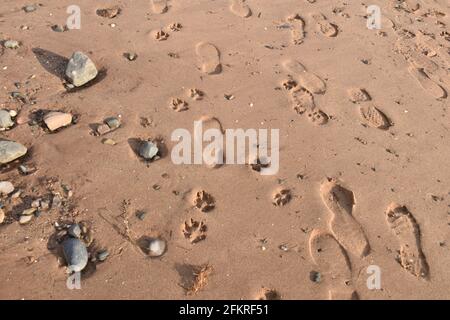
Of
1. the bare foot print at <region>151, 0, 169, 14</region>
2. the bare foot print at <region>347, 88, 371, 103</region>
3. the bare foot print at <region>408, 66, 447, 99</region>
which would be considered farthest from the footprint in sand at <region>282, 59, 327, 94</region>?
the bare foot print at <region>151, 0, 169, 14</region>

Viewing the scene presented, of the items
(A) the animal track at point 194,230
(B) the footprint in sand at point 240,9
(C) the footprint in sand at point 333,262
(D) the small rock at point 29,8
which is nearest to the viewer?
(C) the footprint in sand at point 333,262

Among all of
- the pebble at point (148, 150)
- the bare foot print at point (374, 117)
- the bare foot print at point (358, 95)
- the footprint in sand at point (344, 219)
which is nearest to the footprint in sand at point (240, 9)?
the bare foot print at point (358, 95)

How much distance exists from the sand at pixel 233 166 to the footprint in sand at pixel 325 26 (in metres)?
0.02

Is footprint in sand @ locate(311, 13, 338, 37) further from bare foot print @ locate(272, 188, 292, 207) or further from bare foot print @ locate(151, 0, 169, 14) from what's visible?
bare foot print @ locate(272, 188, 292, 207)

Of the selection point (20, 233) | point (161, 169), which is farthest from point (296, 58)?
point (20, 233)

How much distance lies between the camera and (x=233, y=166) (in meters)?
3.55

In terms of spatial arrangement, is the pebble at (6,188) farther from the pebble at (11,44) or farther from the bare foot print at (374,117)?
the bare foot print at (374,117)

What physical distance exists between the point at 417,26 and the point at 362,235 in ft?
10.9

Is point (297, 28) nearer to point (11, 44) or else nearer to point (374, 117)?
point (374, 117)

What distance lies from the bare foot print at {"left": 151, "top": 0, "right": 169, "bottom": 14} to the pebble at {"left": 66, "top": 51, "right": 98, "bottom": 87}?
1.24 meters

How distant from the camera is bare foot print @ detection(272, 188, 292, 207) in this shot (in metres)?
3.36

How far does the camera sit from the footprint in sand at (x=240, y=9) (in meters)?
5.08

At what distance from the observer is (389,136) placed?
3.93 meters

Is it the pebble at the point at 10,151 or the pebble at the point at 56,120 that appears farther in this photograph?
the pebble at the point at 56,120
